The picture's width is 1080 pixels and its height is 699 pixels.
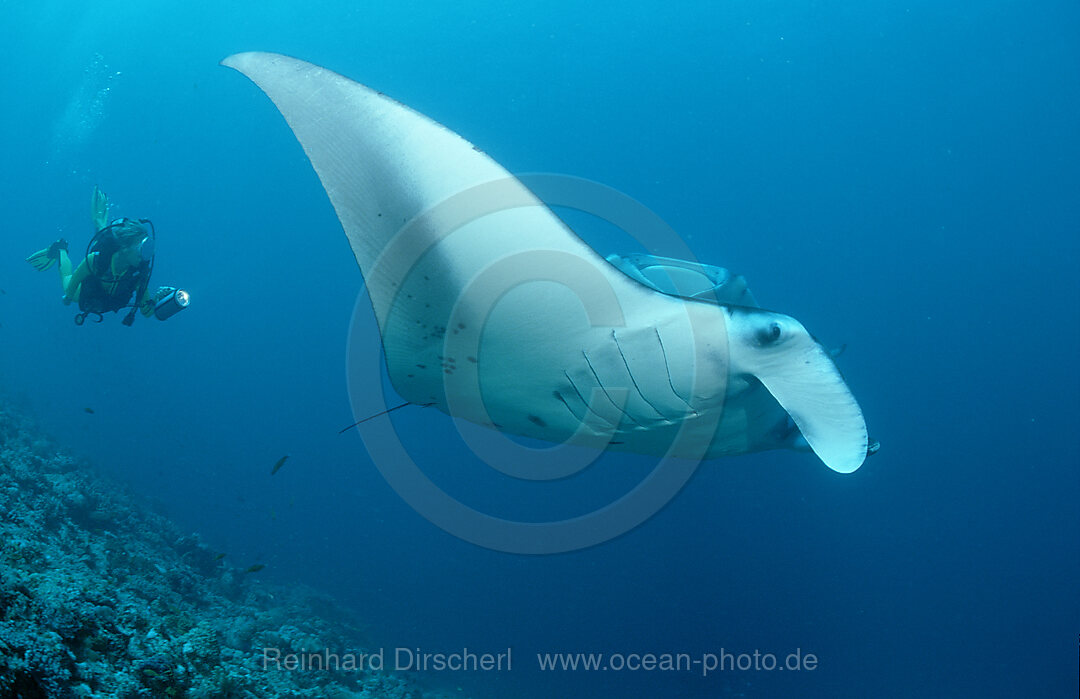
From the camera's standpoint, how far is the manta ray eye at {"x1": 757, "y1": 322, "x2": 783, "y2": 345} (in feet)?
5.84

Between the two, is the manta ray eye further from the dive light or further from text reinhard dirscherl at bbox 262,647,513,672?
the dive light

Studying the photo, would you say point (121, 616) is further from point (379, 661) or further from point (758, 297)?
point (758, 297)

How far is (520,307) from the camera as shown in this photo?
199 centimetres

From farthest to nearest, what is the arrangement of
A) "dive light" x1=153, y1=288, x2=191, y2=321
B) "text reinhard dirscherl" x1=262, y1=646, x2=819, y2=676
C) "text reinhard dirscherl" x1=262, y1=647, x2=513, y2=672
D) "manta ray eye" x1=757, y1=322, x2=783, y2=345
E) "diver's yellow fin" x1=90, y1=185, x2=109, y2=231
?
"text reinhard dirscherl" x1=262, y1=646, x2=819, y2=676 < "diver's yellow fin" x1=90, y1=185, x2=109, y2=231 < "dive light" x1=153, y1=288, x2=191, y2=321 < "text reinhard dirscherl" x1=262, y1=647, x2=513, y2=672 < "manta ray eye" x1=757, y1=322, x2=783, y2=345

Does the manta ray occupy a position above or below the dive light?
below

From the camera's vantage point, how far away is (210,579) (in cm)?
680

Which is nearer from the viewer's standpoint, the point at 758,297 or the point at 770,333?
the point at 770,333

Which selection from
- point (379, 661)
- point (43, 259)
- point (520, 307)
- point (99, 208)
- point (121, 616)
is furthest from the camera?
point (43, 259)

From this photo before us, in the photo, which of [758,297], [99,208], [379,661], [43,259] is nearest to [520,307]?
[379,661]

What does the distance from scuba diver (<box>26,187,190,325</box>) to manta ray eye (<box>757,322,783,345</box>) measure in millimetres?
6249

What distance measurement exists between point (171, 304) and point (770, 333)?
658 cm

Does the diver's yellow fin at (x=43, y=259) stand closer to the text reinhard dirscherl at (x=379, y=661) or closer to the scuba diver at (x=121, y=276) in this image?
the scuba diver at (x=121, y=276)

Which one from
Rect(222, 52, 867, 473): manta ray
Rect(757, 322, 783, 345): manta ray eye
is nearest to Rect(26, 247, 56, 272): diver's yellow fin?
Rect(222, 52, 867, 473): manta ray

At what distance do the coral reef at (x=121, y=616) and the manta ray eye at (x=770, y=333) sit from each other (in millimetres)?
2382
